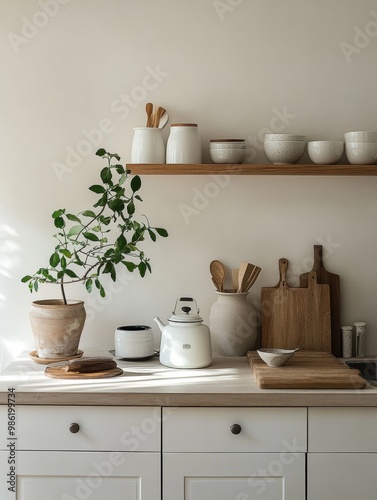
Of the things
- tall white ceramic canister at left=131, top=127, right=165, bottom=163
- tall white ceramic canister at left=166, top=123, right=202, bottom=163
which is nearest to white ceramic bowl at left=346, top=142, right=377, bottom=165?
tall white ceramic canister at left=166, top=123, right=202, bottom=163

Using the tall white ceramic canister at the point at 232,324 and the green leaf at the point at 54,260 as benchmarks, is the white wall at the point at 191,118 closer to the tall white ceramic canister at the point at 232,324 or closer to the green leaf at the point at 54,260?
the tall white ceramic canister at the point at 232,324

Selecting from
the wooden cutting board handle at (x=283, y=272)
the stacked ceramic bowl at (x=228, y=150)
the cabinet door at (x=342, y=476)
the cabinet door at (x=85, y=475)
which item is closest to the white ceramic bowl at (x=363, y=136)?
the stacked ceramic bowl at (x=228, y=150)

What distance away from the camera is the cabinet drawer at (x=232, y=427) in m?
2.48

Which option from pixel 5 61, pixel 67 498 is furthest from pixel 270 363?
pixel 5 61

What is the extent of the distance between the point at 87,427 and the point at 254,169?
3.76 ft

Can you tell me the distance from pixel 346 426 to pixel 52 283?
1.31 metres

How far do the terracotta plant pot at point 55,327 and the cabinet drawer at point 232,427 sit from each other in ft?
1.85

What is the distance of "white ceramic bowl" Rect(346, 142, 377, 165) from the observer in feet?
9.41

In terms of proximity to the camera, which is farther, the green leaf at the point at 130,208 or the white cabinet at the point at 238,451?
the green leaf at the point at 130,208

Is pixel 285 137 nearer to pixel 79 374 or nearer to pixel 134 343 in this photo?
pixel 134 343

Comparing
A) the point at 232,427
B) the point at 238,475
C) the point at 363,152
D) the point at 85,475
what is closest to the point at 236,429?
the point at 232,427

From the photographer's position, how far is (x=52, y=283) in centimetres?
305

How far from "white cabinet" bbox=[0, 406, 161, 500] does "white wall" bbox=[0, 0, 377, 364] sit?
26.3 inches

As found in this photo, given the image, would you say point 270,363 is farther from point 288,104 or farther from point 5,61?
point 5,61
